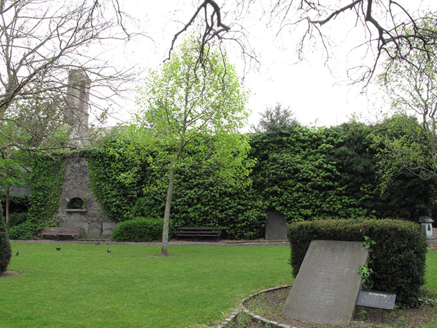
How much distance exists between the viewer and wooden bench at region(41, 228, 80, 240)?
15.9m

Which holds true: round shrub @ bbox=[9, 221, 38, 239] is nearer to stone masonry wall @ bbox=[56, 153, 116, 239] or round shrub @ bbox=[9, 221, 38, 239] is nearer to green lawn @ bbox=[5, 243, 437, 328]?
stone masonry wall @ bbox=[56, 153, 116, 239]

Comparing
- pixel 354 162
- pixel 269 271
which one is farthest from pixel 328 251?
pixel 354 162

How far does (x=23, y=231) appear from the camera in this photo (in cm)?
1644

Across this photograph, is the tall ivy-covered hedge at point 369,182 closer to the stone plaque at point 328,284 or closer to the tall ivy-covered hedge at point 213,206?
the tall ivy-covered hedge at point 213,206

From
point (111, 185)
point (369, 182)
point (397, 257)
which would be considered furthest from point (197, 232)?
point (397, 257)

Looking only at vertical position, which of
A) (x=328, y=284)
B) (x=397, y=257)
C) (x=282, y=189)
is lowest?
(x=328, y=284)

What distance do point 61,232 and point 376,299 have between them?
1510cm

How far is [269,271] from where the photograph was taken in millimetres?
7969

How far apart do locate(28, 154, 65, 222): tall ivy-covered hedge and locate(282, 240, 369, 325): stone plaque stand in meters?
15.4

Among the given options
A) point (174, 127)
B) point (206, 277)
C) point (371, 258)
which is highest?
point (174, 127)

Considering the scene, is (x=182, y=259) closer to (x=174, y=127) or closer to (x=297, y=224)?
(x=174, y=127)

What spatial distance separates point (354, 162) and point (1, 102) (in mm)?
13310

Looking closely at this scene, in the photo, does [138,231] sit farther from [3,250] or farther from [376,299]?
[376,299]

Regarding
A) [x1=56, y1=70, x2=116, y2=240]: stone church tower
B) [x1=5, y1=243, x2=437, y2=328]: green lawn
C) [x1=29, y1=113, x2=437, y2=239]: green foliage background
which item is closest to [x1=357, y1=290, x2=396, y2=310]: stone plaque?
[x1=5, y1=243, x2=437, y2=328]: green lawn
